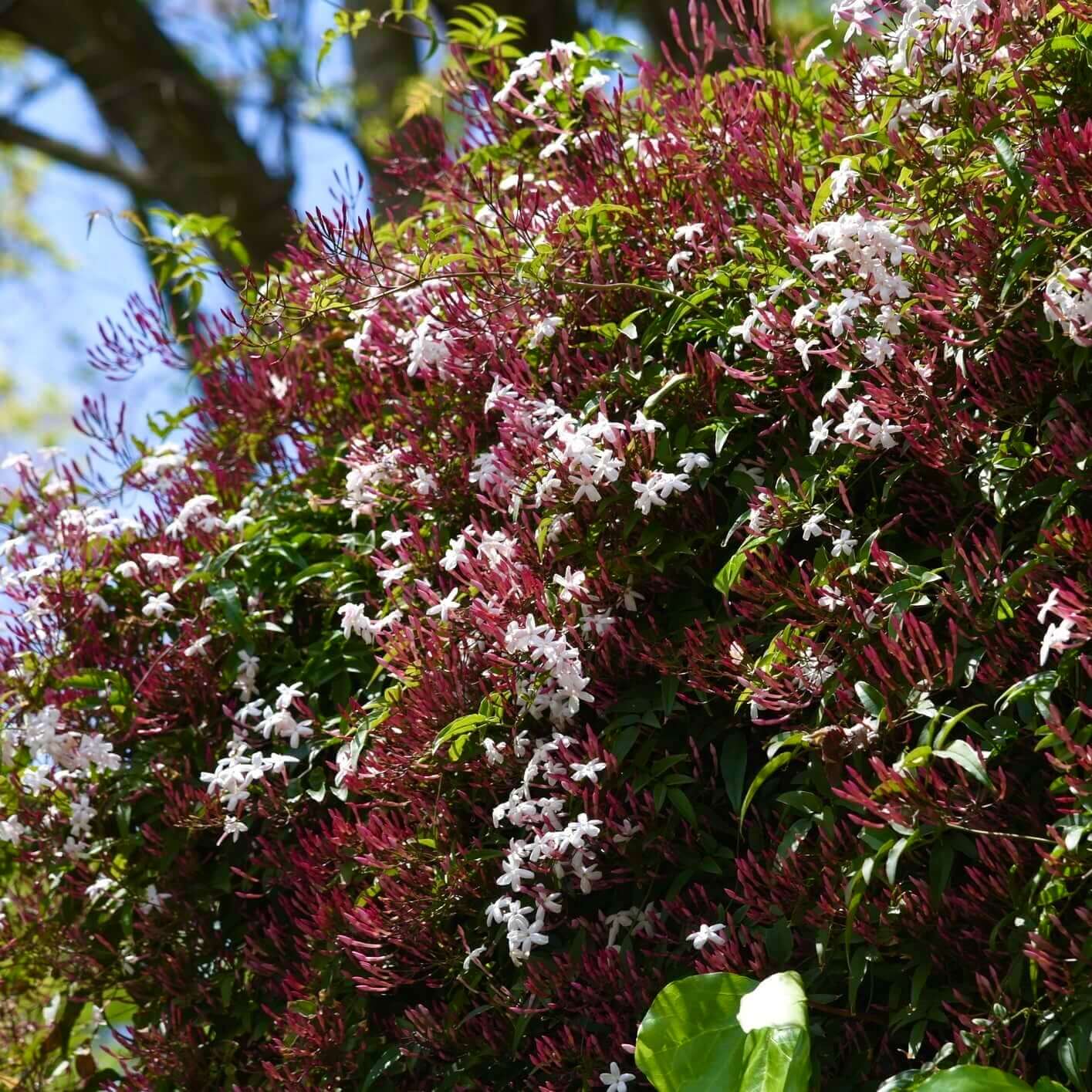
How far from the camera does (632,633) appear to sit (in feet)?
6.53

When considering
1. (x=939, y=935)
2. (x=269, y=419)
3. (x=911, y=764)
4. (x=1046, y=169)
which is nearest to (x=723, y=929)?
(x=939, y=935)

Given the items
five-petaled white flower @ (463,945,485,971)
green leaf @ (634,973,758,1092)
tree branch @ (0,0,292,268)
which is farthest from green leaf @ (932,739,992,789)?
tree branch @ (0,0,292,268)

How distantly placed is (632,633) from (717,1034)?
62 cm

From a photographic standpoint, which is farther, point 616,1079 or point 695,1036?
point 616,1079

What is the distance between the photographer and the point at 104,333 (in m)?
3.10

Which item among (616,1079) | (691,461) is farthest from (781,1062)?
(691,461)

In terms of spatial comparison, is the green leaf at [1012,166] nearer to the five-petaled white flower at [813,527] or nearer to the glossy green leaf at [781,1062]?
the five-petaled white flower at [813,527]

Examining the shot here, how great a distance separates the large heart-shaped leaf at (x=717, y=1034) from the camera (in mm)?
1579

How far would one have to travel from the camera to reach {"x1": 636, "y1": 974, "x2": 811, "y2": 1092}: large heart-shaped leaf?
5.18 ft

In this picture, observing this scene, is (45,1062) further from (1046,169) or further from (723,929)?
(1046,169)

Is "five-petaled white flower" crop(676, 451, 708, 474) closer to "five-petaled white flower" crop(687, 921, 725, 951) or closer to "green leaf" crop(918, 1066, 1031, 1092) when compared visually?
"five-petaled white flower" crop(687, 921, 725, 951)

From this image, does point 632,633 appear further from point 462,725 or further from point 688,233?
point 688,233

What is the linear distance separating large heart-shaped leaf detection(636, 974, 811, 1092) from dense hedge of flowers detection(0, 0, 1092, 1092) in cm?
7

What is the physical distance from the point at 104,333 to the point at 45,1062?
1754 millimetres
